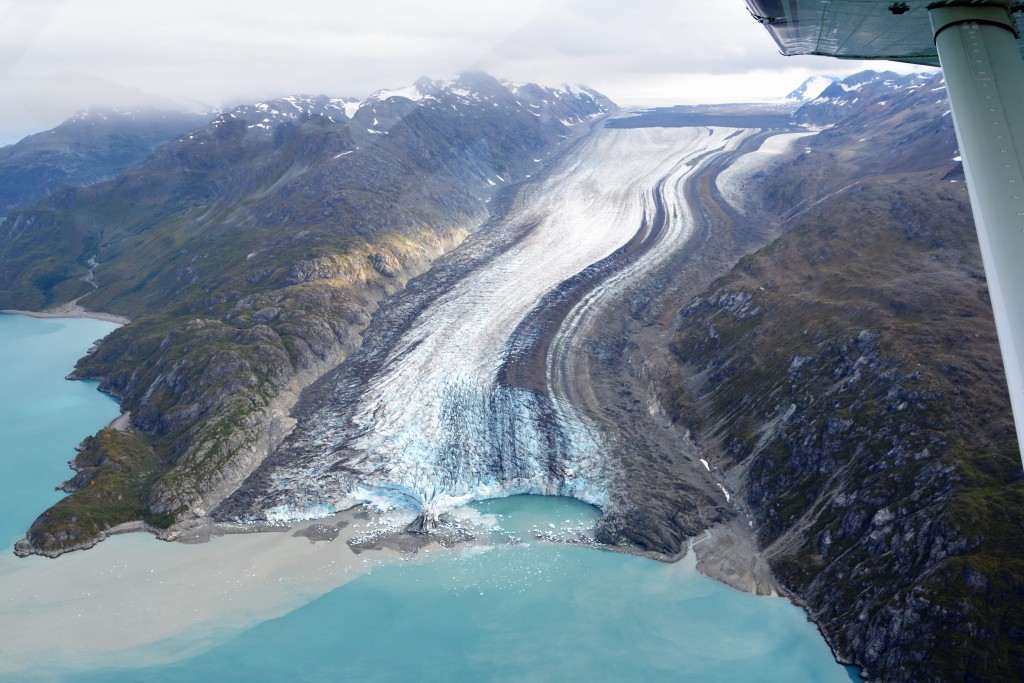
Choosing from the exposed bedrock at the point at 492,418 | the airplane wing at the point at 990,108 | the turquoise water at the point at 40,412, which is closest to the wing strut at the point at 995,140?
the airplane wing at the point at 990,108

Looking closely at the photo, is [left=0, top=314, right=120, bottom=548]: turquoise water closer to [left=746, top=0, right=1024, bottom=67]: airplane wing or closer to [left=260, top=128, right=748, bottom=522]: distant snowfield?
[left=260, top=128, right=748, bottom=522]: distant snowfield

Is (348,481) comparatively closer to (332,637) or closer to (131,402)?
(332,637)

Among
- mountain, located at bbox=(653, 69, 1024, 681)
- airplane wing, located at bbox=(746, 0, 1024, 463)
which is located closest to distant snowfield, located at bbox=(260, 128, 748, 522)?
mountain, located at bbox=(653, 69, 1024, 681)

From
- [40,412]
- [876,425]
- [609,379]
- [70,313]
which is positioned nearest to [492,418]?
[609,379]

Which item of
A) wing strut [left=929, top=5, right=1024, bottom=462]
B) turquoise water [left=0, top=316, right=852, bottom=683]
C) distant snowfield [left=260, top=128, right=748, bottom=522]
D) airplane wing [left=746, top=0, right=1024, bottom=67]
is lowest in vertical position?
turquoise water [left=0, top=316, right=852, bottom=683]

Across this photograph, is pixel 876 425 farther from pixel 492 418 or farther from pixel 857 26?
pixel 857 26

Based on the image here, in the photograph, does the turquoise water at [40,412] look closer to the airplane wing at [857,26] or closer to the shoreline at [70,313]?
the shoreline at [70,313]

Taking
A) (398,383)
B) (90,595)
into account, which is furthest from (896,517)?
(90,595)
